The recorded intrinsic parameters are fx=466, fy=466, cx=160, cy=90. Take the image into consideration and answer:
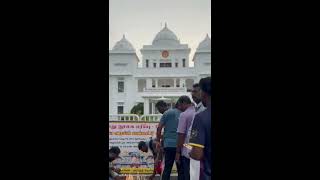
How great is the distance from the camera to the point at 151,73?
2161 centimetres

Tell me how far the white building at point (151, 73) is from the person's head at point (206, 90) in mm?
16625

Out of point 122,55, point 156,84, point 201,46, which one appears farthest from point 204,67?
point 156,84

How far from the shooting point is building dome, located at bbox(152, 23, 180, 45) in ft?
74.1

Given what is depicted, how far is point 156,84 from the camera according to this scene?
2302cm

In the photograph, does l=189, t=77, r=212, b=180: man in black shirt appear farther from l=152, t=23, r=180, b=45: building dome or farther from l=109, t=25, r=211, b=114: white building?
l=152, t=23, r=180, b=45: building dome

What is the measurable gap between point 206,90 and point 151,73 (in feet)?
62.2

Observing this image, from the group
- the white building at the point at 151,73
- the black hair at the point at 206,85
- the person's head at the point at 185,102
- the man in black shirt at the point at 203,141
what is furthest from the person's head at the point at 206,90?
the white building at the point at 151,73

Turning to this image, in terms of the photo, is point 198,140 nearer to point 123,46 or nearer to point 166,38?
point 123,46

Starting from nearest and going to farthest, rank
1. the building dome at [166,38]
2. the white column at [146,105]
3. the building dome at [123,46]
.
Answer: the white column at [146,105]
the building dome at [123,46]
the building dome at [166,38]

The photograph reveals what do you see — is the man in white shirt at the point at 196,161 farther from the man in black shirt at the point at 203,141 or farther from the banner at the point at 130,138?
the banner at the point at 130,138

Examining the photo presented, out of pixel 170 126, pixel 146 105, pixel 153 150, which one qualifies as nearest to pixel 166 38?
pixel 146 105

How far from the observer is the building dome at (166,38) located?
22.6 meters

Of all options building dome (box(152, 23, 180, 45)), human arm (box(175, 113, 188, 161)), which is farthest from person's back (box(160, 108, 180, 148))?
building dome (box(152, 23, 180, 45))
